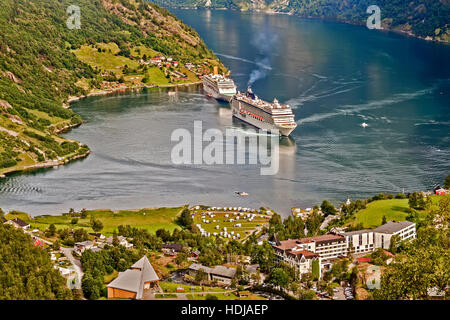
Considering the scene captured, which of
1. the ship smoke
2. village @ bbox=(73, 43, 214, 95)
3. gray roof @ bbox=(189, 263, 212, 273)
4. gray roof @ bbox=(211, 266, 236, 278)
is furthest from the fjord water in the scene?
gray roof @ bbox=(189, 263, 212, 273)

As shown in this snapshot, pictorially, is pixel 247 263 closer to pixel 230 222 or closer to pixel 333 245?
pixel 333 245

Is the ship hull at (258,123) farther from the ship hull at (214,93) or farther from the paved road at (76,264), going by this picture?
the paved road at (76,264)

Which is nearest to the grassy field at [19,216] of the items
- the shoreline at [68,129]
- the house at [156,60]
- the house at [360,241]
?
the shoreline at [68,129]

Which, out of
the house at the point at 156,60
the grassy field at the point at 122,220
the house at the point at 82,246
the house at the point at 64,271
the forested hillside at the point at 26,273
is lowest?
the grassy field at the point at 122,220

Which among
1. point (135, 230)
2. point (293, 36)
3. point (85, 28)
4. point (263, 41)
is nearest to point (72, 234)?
point (135, 230)

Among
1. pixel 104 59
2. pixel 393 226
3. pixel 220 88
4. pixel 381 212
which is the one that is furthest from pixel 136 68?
pixel 393 226

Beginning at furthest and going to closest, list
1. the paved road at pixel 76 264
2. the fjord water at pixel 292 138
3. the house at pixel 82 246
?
the fjord water at pixel 292 138
the house at pixel 82 246
the paved road at pixel 76 264

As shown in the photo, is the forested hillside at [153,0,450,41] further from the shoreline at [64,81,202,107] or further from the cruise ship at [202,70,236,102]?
the cruise ship at [202,70,236,102]
